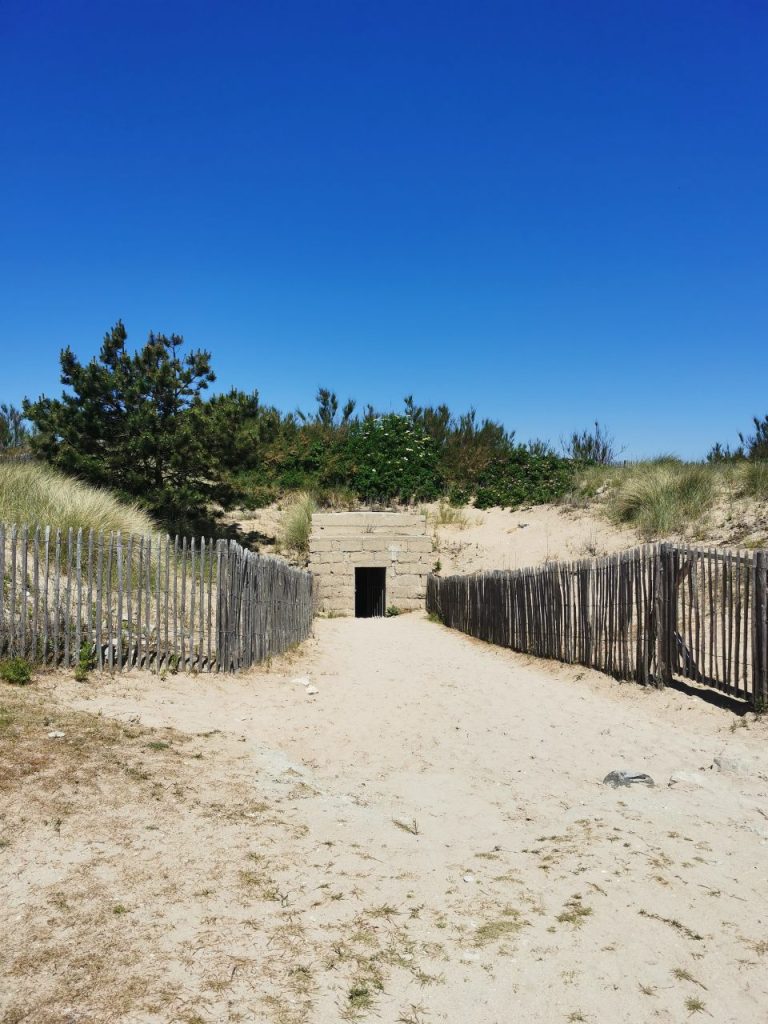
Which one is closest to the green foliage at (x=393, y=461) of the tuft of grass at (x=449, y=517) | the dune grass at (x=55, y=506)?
the tuft of grass at (x=449, y=517)

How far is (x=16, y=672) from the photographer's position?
253 inches

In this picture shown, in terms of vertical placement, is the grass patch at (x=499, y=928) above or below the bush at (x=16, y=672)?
below

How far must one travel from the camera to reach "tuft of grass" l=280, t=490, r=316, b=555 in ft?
67.9

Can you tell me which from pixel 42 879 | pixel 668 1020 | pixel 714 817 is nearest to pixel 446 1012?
pixel 668 1020

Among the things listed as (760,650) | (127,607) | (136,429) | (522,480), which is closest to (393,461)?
(522,480)

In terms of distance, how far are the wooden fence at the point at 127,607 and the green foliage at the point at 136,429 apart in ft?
23.5

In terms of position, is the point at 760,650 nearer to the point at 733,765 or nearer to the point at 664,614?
the point at 664,614

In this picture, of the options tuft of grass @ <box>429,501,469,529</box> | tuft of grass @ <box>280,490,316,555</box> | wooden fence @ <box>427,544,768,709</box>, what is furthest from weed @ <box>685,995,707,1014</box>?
tuft of grass @ <box>429,501,469,529</box>

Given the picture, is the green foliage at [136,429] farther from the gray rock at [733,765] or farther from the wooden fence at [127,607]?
the gray rock at [733,765]

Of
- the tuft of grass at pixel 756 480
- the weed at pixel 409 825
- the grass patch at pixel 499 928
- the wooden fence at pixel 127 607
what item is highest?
the tuft of grass at pixel 756 480

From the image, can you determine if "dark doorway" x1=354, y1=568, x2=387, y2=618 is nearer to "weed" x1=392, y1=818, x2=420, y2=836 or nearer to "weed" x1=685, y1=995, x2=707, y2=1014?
"weed" x1=392, y1=818, x2=420, y2=836

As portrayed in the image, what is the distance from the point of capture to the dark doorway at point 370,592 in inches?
816

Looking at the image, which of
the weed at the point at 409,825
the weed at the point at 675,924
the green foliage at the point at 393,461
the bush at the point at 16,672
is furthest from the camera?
the green foliage at the point at 393,461

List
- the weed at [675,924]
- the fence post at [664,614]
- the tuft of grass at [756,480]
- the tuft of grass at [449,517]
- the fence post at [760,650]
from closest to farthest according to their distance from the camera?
the weed at [675,924] < the fence post at [760,650] < the fence post at [664,614] < the tuft of grass at [756,480] < the tuft of grass at [449,517]
